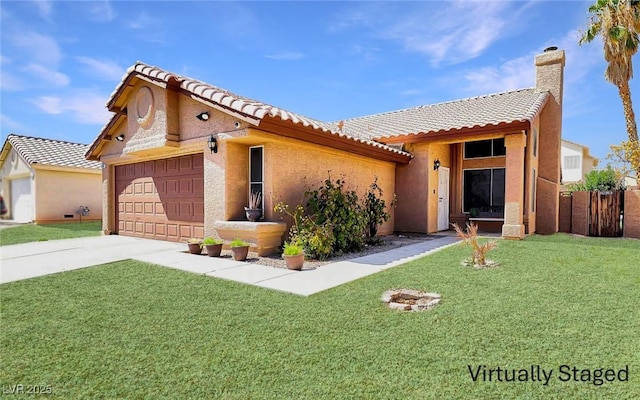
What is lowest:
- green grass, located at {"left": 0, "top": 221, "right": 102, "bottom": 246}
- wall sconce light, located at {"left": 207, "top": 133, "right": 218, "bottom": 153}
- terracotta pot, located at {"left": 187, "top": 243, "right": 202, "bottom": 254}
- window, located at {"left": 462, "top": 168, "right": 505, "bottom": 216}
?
green grass, located at {"left": 0, "top": 221, "right": 102, "bottom": 246}

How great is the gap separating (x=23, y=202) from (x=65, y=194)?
181 centimetres

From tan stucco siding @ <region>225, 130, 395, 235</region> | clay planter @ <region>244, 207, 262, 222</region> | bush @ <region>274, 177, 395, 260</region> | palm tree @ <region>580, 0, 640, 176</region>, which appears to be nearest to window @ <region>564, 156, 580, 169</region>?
palm tree @ <region>580, 0, 640, 176</region>

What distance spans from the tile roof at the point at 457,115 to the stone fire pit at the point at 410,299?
7.41 metres

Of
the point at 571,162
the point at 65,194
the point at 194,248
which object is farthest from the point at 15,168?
→ the point at 571,162

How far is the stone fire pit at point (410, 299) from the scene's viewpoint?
4.25m

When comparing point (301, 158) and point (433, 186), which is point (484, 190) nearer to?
point (433, 186)

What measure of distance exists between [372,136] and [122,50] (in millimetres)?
8664

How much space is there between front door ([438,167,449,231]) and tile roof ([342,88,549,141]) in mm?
2059

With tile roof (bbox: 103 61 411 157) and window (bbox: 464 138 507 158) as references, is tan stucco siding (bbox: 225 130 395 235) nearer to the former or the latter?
tile roof (bbox: 103 61 411 157)

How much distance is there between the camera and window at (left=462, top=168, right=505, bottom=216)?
13234 mm

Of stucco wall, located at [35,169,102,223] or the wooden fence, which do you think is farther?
stucco wall, located at [35,169,102,223]

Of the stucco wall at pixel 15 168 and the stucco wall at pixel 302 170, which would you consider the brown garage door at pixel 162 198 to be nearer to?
the stucco wall at pixel 302 170

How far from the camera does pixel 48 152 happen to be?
18.7 m

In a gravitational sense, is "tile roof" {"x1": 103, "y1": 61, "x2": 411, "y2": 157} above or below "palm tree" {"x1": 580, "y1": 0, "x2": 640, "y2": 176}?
below
